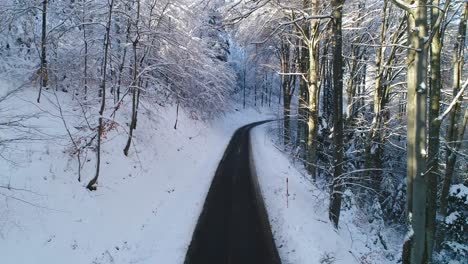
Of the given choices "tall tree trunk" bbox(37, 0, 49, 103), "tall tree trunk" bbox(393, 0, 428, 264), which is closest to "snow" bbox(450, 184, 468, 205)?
"tall tree trunk" bbox(393, 0, 428, 264)

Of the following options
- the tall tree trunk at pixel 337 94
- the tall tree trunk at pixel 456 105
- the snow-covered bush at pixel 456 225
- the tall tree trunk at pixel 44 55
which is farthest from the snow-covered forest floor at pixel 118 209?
the tall tree trunk at pixel 456 105

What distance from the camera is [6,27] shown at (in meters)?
15.6

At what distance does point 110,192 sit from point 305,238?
6878 millimetres

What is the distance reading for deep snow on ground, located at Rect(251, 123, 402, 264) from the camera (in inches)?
390

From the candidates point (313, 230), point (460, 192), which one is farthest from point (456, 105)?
point (313, 230)

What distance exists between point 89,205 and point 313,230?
6.91m

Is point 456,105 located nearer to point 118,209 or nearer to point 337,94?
point 337,94

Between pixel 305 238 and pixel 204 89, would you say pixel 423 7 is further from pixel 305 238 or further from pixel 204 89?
pixel 204 89

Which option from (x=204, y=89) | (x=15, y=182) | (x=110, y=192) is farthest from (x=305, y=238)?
(x=204, y=89)

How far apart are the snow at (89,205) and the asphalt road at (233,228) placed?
1.34 ft

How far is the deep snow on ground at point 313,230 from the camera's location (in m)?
9.90

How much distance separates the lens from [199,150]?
25.7m

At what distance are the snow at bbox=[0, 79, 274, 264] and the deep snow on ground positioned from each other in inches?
110

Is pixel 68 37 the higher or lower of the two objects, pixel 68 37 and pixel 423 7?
the higher
